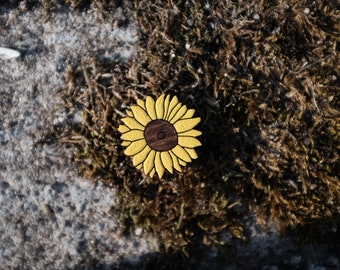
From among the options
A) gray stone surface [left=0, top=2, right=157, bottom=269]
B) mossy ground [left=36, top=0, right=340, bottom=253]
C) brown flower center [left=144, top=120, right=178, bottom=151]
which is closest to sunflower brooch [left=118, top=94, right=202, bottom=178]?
brown flower center [left=144, top=120, right=178, bottom=151]

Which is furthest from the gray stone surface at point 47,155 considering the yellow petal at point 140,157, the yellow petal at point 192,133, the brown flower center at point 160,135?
the yellow petal at point 192,133

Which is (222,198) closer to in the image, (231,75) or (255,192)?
(255,192)

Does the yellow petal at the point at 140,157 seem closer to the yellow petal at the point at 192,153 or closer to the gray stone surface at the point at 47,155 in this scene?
the yellow petal at the point at 192,153

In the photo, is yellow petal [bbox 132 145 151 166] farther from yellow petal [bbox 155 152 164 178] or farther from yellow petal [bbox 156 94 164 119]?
yellow petal [bbox 156 94 164 119]

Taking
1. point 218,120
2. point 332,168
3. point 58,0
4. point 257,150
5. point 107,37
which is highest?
point 58,0

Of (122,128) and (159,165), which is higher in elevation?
(122,128)

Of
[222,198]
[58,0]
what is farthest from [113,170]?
[58,0]

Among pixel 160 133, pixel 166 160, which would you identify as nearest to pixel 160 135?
pixel 160 133

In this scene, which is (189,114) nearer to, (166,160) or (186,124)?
(186,124)

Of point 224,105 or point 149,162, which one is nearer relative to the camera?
point 149,162
